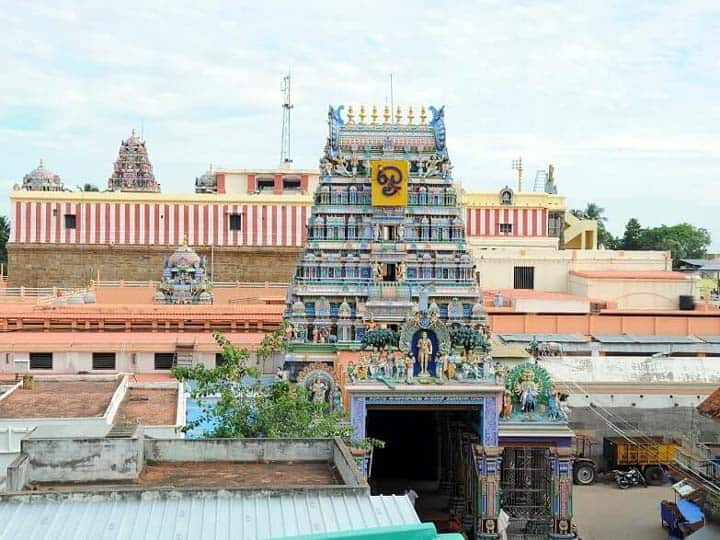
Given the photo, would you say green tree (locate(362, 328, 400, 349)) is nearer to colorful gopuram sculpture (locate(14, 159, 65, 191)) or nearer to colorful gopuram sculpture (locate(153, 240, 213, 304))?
colorful gopuram sculpture (locate(153, 240, 213, 304))

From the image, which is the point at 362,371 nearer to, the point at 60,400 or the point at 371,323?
the point at 371,323

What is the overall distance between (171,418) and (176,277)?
2476 cm

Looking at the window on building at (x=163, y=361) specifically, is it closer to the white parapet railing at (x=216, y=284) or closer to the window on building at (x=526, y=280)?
the white parapet railing at (x=216, y=284)

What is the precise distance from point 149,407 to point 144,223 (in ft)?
113

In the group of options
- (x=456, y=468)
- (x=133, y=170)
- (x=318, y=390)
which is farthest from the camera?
(x=133, y=170)

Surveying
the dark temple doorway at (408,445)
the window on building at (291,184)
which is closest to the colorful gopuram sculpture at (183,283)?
the window on building at (291,184)

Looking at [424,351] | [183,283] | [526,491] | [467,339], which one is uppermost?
[183,283]

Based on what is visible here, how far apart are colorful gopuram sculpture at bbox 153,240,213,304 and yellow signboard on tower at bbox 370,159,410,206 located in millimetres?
17665

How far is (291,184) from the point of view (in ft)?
202

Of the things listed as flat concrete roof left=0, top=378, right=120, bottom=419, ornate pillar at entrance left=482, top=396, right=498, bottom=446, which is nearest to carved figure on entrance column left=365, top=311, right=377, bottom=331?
ornate pillar at entrance left=482, top=396, right=498, bottom=446

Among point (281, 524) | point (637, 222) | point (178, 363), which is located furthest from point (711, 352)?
point (637, 222)

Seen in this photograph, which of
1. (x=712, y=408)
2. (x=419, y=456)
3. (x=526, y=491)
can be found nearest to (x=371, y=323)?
(x=419, y=456)

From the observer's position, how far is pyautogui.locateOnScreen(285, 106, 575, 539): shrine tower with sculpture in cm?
2361

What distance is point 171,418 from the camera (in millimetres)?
21562
